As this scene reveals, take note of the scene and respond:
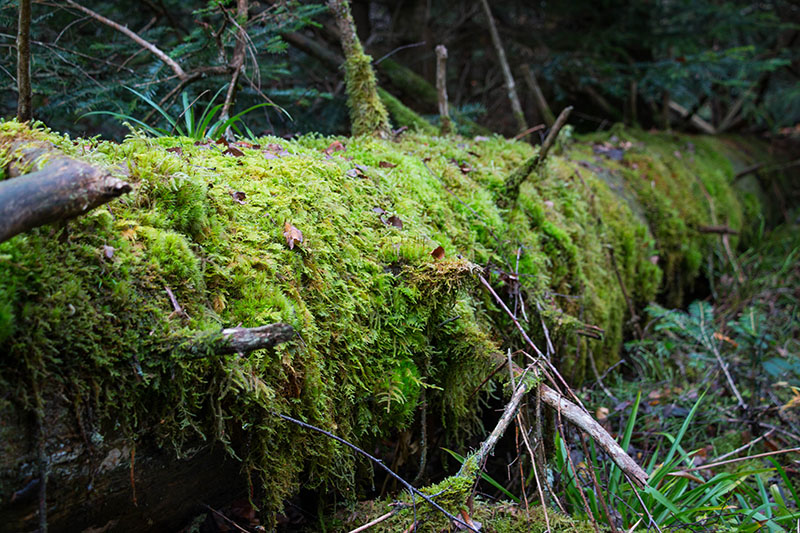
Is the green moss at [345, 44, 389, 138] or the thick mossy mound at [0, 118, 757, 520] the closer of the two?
the thick mossy mound at [0, 118, 757, 520]

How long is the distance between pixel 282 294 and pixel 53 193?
0.66 m

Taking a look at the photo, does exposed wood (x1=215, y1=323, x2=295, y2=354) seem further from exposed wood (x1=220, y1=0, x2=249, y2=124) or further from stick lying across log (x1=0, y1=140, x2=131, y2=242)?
exposed wood (x1=220, y1=0, x2=249, y2=124)

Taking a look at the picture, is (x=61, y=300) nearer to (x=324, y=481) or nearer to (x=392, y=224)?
(x=324, y=481)

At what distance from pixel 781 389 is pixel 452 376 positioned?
292 cm

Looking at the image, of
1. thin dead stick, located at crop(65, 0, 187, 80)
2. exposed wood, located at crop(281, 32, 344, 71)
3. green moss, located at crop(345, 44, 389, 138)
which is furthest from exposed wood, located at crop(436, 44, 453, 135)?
thin dead stick, located at crop(65, 0, 187, 80)

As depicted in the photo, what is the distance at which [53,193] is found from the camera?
3.56 ft

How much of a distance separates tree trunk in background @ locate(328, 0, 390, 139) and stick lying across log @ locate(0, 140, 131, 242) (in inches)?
96.7

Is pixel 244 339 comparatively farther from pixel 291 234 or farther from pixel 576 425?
pixel 576 425

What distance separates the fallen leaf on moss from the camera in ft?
5.65

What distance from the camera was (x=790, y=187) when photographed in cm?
759

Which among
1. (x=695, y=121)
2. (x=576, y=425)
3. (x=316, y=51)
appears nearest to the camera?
(x=576, y=425)

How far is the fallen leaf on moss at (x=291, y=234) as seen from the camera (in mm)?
1723

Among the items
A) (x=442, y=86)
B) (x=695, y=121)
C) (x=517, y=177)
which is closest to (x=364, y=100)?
(x=442, y=86)

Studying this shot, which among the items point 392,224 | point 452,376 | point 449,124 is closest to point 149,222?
point 392,224
